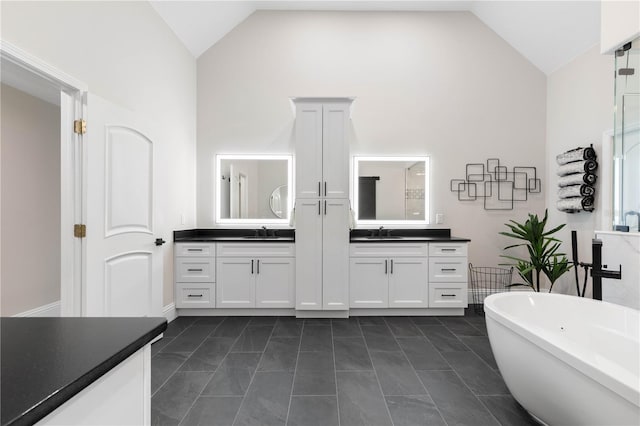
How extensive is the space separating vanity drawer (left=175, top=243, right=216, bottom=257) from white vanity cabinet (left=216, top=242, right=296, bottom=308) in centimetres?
9

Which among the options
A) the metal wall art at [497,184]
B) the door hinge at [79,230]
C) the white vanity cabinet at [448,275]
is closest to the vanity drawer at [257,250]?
the door hinge at [79,230]

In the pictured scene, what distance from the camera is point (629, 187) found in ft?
6.89

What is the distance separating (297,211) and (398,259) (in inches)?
49.3

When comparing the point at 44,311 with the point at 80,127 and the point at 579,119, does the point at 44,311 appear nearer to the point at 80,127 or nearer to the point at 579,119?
the point at 80,127

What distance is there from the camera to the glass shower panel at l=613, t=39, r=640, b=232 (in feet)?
6.70

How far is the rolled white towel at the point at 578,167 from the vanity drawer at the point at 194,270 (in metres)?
4.09

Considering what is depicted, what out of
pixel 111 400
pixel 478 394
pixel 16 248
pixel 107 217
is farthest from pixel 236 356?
pixel 16 248

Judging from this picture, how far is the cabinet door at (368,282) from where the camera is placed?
344 centimetres

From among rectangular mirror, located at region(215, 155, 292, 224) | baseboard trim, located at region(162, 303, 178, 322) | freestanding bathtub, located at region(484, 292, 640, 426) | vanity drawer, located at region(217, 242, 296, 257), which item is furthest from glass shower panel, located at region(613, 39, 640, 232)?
baseboard trim, located at region(162, 303, 178, 322)

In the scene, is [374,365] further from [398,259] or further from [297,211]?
[297,211]

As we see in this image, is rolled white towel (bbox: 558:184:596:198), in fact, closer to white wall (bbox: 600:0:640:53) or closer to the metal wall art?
the metal wall art

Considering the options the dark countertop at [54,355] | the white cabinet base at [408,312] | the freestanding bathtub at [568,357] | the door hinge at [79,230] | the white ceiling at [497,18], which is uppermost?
the white ceiling at [497,18]

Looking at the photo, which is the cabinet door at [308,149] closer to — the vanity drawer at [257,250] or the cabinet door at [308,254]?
the cabinet door at [308,254]

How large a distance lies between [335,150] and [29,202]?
316 centimetres
